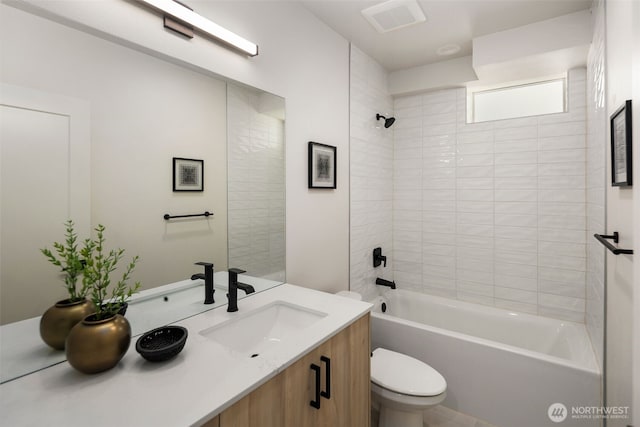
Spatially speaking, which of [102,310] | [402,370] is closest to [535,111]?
[402,370]

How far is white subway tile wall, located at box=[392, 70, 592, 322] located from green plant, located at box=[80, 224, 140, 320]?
1.79 m

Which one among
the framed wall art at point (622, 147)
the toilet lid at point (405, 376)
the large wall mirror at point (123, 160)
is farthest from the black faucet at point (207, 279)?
the framed wall art at point (622, 147)

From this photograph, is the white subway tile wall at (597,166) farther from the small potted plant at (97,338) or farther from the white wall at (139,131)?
the small potted plant at (97,338)

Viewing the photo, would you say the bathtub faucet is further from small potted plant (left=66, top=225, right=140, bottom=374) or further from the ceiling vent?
small potted plant (left=66, top=225, right=140, bottom=374)

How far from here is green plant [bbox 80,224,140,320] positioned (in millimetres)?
908

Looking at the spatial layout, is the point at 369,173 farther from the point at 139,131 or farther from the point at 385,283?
the point at 139,131

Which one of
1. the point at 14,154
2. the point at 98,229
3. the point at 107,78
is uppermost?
the point at 107,78

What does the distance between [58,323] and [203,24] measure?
127 cm

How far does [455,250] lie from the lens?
288 cm

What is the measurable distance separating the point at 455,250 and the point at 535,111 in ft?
4.52

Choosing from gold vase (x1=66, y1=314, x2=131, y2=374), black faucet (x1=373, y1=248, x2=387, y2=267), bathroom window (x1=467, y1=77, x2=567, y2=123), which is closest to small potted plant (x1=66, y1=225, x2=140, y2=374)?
gold vase (x1=66, y1=314, x2=131, y2=374)

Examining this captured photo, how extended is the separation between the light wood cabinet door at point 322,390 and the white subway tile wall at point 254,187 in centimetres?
68

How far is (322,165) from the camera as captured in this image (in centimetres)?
214

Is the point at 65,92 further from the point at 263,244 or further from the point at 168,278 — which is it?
the point at 263,244
